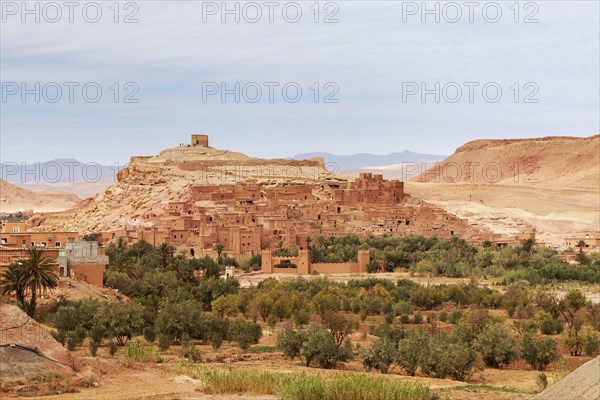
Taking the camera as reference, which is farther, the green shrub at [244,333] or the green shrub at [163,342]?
the green shrub at [244,333]

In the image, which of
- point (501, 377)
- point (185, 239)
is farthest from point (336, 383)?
point (185, 239)

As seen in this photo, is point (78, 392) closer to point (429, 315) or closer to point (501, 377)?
point (501, 377)

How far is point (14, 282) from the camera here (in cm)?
2906

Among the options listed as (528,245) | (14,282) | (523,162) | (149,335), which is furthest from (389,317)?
(523,162)

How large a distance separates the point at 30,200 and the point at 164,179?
57635mm

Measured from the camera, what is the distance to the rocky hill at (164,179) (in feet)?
253

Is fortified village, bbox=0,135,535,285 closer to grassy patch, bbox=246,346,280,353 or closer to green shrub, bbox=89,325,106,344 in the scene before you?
green shrub, bbox=89,325,106,344

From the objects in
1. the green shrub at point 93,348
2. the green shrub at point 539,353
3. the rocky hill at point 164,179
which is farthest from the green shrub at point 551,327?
the rocky hill at point 164,179

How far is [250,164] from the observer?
91875mm

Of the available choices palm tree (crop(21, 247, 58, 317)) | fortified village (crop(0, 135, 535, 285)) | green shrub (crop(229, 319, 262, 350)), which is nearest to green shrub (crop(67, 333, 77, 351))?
palm tree (crop(21, 247, 58, 317))

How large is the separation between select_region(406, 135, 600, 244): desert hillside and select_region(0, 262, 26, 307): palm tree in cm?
5059

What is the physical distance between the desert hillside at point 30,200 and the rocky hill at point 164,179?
1571 inches

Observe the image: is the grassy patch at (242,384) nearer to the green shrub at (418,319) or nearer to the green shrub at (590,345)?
the green shrub at (590,345)

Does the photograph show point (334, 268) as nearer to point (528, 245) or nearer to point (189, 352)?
point (528, 245)
